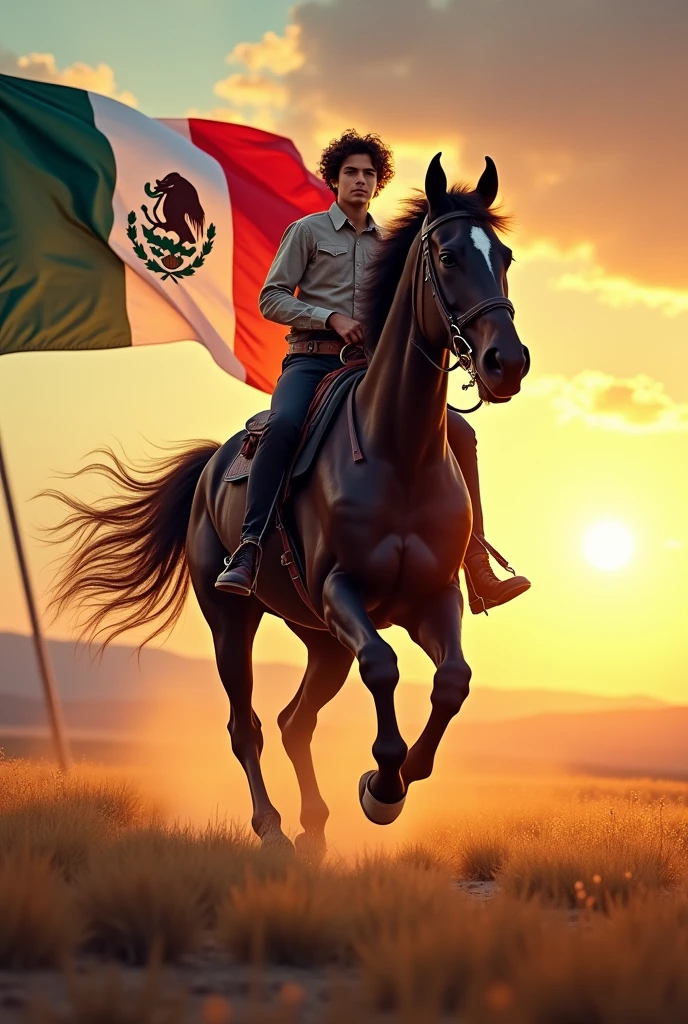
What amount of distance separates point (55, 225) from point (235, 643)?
557 cm

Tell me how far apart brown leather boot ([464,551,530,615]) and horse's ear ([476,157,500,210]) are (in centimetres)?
210

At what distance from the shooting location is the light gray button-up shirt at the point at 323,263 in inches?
291

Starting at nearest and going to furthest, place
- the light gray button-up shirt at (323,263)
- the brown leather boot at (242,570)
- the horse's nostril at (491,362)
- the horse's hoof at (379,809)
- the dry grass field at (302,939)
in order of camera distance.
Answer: the dry grass field at (302,939)
the horse's nostril at (491,362)
the horse's hoof at (379,809)
the brown leather boot at (242,570)
the light gray button-up shirt at (323,263)

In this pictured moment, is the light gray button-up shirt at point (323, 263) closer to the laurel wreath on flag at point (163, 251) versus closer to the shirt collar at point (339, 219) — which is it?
the shirt collar at point (339, 219)

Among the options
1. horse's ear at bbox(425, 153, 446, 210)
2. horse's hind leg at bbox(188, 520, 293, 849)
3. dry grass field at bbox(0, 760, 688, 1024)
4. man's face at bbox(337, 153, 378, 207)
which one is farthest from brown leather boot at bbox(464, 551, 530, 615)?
man's face at bbox(337, 153, 378, 207)

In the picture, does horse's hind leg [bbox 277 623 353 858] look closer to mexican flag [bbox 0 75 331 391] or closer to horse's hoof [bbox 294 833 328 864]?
horse's hoof [bbox 294 833 328 864]

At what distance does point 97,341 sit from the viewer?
462 inches

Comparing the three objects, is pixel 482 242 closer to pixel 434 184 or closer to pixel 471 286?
pixel 471 286

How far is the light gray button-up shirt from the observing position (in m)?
7.38

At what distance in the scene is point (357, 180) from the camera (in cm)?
745

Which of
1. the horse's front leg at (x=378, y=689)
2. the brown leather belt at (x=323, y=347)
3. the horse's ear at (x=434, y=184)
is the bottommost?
the horse's front leg at (x=378, y=689)

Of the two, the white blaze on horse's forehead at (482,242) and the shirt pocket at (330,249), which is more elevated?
the shirt pocket at (330,249)

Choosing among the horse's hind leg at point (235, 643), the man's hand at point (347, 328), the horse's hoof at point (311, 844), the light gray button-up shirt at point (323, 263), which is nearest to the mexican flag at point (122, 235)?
the horse's hind leg at point (235, 643)

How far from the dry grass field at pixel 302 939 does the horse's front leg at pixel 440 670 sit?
689mm
